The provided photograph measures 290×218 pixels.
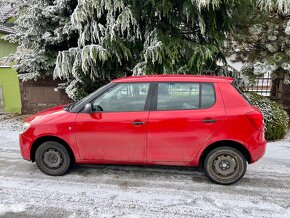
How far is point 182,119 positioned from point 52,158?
214 cm

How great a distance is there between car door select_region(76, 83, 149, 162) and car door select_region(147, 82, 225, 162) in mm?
163

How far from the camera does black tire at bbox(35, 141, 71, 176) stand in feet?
12.8

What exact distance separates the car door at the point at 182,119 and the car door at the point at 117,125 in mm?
163

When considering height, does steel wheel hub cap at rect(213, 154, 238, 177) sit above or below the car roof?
below

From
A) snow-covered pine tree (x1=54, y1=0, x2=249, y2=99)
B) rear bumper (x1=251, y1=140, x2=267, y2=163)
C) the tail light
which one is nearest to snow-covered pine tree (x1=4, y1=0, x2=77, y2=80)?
snow-covered pine tree (x1=54, y1=0, x2=249, y2=99)

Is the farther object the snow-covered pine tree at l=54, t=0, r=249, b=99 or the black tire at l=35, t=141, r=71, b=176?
the snow-covered pine tree at l=54, t=0, r=249, b=99

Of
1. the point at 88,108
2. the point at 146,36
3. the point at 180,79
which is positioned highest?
the point at 146,36

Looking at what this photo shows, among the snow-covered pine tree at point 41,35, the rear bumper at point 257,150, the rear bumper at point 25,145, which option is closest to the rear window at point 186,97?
the rear bumper at point 257,150

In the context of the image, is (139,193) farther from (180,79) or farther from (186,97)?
(180,79)

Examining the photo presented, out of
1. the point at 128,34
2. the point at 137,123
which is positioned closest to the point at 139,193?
the point at 137,123

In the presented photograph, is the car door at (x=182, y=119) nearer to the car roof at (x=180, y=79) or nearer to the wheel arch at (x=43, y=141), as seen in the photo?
the car roof at (x=180, y=79)

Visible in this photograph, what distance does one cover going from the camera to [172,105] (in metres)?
3.62

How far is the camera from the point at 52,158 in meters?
3.96

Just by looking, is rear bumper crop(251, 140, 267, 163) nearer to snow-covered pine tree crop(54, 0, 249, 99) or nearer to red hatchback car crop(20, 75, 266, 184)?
red hatchback car crop(20, 75, 266, 184)
